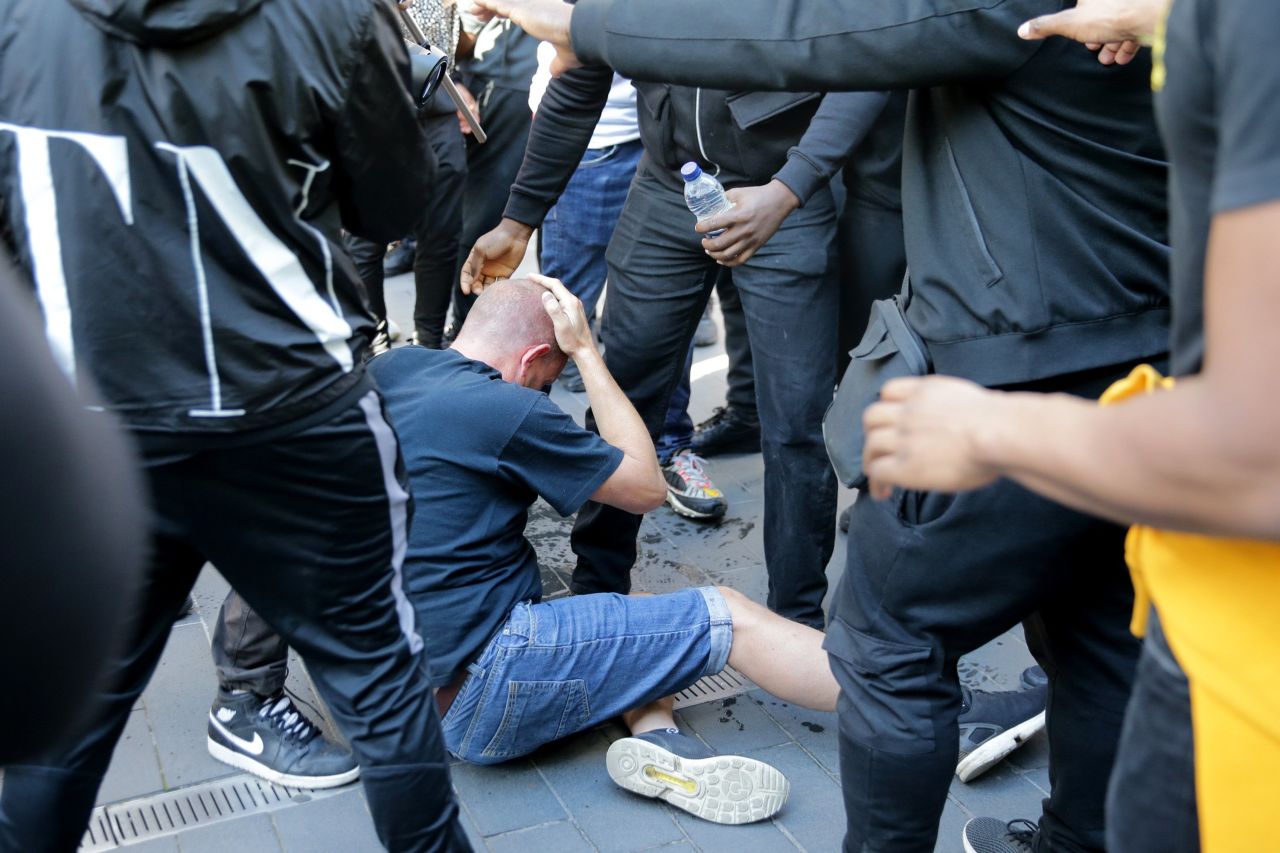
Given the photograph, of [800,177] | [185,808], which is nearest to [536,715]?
[185,808]

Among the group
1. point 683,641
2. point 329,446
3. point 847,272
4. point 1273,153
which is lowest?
point 683,641

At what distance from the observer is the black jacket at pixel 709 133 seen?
3.14m

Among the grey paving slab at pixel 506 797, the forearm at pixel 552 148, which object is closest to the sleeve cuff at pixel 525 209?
the forearm at pixel 552 148

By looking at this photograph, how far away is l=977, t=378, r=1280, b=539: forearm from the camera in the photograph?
1.10 metres

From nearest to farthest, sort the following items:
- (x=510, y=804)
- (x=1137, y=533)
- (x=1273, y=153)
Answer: (x=1273, y=153) < (x=1137, y=533) < (x=510, y=804)

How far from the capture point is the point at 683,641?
2.87 meters

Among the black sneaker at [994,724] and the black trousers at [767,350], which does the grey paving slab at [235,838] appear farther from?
the black sneaker at [994,724]

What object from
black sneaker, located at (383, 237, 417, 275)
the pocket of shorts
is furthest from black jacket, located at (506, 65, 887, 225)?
black sneaker, located at (383, 237, 417, 275)

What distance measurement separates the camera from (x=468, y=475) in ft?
9.00

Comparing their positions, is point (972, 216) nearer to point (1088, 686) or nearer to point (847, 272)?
point (1088, 686)

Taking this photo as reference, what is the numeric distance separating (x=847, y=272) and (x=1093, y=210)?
1.70m

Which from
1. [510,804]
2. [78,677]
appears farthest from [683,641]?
[78,677]

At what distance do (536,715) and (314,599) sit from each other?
844mm

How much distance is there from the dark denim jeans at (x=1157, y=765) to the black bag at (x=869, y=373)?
0.72m
